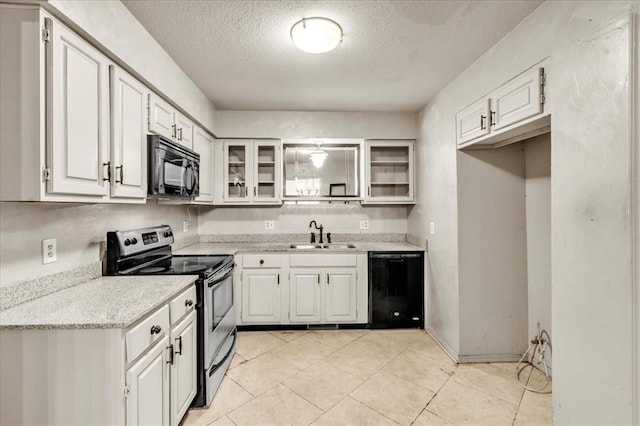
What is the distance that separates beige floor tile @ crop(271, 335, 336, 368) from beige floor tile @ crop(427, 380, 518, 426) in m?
1.03

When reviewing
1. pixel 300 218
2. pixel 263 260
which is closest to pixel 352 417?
pixel 263 260

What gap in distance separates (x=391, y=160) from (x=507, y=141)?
1.51m

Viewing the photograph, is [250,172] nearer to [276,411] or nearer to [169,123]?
[169,123]

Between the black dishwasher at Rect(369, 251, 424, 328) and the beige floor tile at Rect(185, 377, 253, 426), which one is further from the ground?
the black dishwasher at Rect(369, 251, 424, 328)

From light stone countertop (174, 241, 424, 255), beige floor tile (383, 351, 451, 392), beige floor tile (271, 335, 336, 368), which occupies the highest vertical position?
light stone countertop (174, 241, 424, 255)

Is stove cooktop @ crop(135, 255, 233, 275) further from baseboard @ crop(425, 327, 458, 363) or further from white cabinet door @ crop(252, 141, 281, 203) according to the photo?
baseboard @ crop(425, 327, 458, 363)

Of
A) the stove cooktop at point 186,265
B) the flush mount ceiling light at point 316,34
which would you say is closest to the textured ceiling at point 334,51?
the flush mount ceiling light at point 316,34

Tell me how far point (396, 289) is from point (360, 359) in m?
0.95

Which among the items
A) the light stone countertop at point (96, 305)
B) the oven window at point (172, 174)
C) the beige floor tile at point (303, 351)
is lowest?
the beige floor tile at point (303, 351)

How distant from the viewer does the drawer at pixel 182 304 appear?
171 cm

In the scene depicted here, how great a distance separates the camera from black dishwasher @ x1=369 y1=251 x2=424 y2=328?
3.39 meters

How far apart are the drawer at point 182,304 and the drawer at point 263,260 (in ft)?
4.39

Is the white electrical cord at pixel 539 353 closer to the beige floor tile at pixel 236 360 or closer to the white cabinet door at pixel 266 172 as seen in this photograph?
the beige floor tile at pixel 236 360

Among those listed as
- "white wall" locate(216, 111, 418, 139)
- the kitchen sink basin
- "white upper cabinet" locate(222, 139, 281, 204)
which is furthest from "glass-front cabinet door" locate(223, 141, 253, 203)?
the kitchen sink basin
